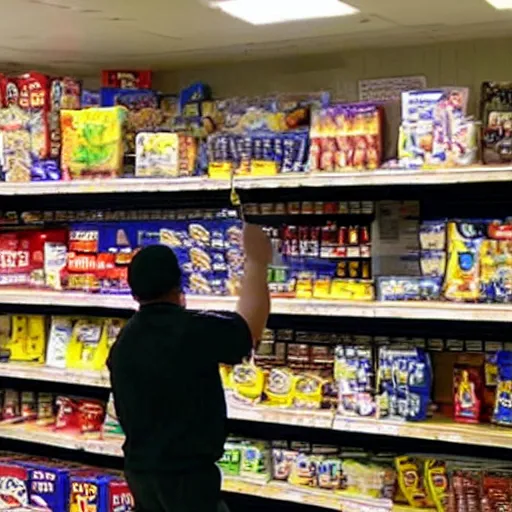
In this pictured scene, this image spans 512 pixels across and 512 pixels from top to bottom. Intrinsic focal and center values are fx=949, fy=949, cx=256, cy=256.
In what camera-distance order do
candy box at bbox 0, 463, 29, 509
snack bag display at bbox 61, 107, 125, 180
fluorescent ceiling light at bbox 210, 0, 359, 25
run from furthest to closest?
candy box at bbox 0, 463, 29, 509 → snack bag display at bbox 61, 107, 125, 180 → fluorescent ceiling light at bbox 210, 0, 359, 25

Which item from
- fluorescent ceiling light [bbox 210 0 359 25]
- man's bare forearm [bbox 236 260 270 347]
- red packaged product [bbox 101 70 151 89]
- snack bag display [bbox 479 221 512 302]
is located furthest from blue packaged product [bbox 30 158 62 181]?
snack bag display [bbox 479 221 512 302]

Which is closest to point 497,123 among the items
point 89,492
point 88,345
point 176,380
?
point 176,380

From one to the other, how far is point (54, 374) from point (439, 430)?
5.18 ft

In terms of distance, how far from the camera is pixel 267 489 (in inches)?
131

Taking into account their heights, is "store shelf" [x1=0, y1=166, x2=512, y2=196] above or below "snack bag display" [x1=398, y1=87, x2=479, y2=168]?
below

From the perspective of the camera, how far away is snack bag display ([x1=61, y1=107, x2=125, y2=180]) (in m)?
3.53

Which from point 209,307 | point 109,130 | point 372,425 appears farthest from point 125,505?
point 109,130

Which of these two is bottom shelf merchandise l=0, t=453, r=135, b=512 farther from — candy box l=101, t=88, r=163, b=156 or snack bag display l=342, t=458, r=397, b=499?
candy box l=101, t=88, r=163, b=156

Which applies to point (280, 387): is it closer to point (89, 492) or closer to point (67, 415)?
point (89, 492)

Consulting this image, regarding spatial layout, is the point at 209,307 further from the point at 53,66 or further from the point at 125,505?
the point at 53,66

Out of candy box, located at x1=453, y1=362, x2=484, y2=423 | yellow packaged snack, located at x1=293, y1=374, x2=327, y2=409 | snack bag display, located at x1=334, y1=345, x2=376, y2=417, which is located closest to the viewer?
candy box, located at x1=453, y1=362, x2=484, y2=423

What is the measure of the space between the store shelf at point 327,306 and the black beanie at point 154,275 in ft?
2.23

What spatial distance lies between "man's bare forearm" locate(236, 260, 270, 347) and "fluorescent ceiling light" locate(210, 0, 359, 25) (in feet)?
2.41

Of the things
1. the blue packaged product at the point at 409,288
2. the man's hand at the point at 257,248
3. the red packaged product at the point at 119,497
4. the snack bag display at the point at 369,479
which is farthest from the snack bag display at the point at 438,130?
the red packaged product at the point at 119,497
